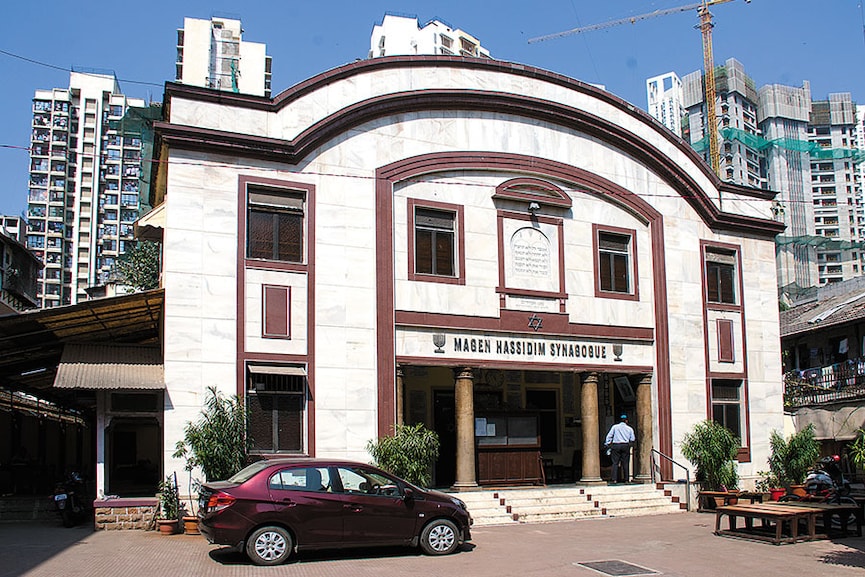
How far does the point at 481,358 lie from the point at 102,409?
844 cm

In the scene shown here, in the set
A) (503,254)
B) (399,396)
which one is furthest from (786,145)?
(399,396)

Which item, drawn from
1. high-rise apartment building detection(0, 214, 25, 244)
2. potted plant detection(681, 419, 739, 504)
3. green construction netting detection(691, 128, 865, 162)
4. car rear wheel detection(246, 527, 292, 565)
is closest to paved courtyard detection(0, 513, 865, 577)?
car rear wheel detection(246, 527, 292, 565)

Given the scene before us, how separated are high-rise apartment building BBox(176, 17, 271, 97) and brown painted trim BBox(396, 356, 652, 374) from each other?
68691 millimetres

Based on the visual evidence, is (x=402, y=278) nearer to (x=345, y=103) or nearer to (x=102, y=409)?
(x=345, y=103)

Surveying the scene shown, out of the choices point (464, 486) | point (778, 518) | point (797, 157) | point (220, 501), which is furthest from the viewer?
point (797, 157)

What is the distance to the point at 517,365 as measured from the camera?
21500mm

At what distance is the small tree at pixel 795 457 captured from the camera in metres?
23.9

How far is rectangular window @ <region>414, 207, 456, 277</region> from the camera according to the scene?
20719 mm

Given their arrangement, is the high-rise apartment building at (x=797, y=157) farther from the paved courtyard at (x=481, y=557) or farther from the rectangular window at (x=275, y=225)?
the paved courtyard at (x=481, y=557)

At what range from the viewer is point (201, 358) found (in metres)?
17.8

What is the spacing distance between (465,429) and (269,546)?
325 inches

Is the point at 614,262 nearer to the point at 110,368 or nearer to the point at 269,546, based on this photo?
the point at 110,368

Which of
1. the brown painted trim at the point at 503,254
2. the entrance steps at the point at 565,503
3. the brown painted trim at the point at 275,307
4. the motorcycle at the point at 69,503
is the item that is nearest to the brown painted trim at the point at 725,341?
the entrance steps at the point at 565,503

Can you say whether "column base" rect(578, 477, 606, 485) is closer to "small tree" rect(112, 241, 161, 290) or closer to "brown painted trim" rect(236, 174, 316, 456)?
"brown painted trim" rect(236, 174, 316, 456)
